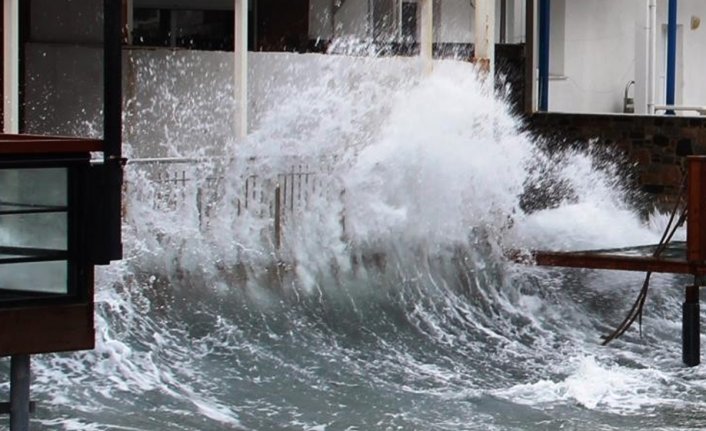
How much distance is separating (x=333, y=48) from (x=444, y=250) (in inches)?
89.3

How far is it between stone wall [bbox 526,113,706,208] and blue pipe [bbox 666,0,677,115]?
71cm

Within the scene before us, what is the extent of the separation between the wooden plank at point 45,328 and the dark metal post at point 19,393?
144 mm

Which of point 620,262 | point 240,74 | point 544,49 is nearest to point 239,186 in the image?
point 240,74

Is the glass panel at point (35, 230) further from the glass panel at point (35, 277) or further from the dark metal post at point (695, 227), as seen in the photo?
the dark metal post at point (695, 227)

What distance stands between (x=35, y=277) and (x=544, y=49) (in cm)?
1255

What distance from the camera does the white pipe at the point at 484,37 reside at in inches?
631

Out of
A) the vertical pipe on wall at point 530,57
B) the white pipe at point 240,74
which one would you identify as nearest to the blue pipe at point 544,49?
the vertical pipe on wall at point 530,57

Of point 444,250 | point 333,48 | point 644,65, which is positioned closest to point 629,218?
point 644,65

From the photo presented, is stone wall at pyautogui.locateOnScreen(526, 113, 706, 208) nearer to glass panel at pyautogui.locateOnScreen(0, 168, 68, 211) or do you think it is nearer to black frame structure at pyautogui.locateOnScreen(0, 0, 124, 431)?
black frame structure at pyautogui.locateOnScreen(0, 0, 124, 431)

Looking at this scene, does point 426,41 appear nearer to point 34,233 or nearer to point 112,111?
point 112,111

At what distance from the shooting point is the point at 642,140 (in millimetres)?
17641

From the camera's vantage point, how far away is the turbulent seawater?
1085 cm

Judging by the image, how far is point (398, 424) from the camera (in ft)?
33.8

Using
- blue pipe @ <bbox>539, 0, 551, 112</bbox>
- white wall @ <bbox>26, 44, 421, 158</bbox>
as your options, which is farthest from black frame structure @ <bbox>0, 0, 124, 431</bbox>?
blue pipe @ <bbox>539, 0, 551, 112</bbox>
